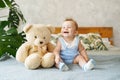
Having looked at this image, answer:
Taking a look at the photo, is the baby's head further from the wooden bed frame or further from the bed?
the wooden bed frame

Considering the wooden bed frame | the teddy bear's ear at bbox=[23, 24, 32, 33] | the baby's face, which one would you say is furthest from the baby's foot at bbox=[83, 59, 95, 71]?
the wooden bed frame

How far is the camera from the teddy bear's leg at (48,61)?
4.25 feet

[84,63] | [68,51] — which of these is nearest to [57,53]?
[68,51]

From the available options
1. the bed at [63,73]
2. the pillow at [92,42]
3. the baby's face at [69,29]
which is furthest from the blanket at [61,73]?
the pillow at [92,42]

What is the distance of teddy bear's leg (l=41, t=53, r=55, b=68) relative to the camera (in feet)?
4.25

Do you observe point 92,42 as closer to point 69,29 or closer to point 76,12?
point 76,12

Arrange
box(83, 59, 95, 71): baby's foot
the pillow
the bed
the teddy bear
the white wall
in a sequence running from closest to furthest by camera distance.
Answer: the bed, box(83, 59, 95, 71): baby's foot, the teddy bear, the pillow, the white wall

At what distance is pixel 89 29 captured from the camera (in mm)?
3219

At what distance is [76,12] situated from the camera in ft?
10.6

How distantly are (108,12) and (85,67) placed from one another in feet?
7.11

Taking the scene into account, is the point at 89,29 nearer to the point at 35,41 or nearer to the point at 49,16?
the point at 49,16

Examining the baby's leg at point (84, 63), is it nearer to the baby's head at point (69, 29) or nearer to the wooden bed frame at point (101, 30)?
the baby's head at point (69, 29)

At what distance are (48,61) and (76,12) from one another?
2.03 meters

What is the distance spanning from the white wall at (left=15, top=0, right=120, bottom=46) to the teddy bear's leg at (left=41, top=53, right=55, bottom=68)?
187 centimetres
